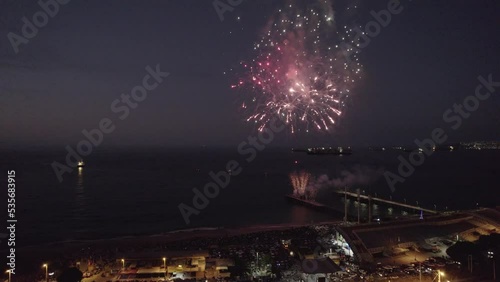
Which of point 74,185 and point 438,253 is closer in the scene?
point 438,253

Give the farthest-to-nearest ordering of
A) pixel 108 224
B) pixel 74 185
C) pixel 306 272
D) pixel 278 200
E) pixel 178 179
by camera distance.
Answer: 1. pixel 178 179
2. pixel 74 185
3. pixel 278 200
4. pixel 108 224
5. pixel 306 272

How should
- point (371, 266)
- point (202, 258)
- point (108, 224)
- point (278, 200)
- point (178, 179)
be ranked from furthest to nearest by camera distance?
point (178, 179), point (278, 200), point (108, 224), point (202, 258), point (371, 266)

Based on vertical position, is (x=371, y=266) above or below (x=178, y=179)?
below

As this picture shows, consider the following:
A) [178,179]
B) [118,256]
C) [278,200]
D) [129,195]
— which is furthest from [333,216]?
[178,179]

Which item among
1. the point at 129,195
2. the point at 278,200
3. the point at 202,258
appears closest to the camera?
the point at 202,258

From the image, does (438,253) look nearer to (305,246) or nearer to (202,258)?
(305,246)

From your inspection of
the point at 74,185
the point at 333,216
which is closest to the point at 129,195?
the point at 74,185

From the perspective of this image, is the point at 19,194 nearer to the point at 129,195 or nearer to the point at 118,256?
the point at 129,195

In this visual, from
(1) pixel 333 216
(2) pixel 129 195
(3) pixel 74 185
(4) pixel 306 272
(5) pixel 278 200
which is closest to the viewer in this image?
(4) pixel 306 272

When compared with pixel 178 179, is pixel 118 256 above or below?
below
